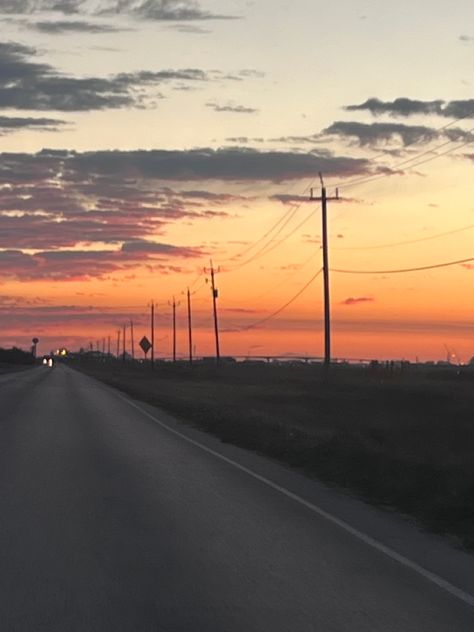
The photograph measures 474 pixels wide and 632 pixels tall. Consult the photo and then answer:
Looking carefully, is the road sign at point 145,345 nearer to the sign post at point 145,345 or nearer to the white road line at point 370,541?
the sign post at point 145,345

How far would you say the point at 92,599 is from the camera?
29.1ft

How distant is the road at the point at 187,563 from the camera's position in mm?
8312

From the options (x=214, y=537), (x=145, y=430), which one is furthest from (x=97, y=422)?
(x=214, y=537)

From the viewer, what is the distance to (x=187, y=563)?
10.4 m

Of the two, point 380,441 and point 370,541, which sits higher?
point 380,441

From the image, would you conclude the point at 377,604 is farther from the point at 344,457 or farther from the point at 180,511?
the point at 344,457

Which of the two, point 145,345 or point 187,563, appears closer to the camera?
point 187,563

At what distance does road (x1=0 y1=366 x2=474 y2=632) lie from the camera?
8.31 meters

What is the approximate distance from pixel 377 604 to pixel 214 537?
3405 millimetres

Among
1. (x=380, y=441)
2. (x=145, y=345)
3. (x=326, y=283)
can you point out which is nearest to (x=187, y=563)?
(x=380, y=441)

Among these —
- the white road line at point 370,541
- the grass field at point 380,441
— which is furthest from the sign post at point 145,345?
the white road line at point 370,541

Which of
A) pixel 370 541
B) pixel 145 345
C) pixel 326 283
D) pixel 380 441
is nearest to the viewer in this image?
pixel 370 541

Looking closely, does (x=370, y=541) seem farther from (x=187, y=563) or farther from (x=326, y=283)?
(x=326, y=283)

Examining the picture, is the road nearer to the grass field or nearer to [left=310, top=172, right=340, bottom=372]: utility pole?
the grass field
